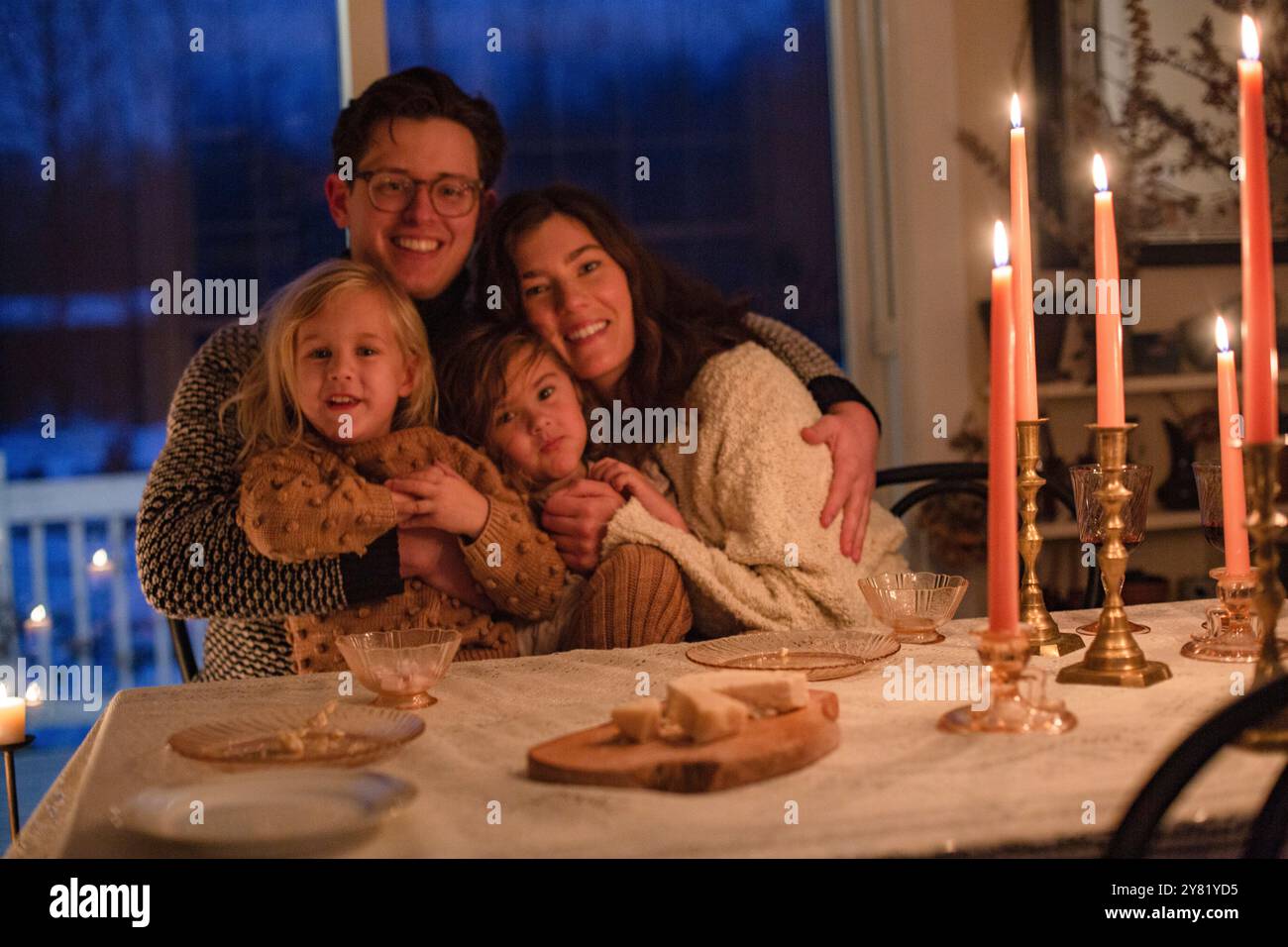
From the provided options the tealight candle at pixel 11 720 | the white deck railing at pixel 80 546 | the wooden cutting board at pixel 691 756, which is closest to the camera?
the wooden cutting board at pixel 691 756

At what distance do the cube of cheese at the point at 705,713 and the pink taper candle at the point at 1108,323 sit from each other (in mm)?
465

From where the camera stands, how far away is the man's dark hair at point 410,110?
7.52 ft

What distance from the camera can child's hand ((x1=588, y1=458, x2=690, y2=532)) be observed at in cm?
216

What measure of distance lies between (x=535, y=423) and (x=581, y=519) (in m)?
0.20

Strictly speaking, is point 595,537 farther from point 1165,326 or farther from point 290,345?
point 1165,326

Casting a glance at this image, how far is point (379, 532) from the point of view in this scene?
198cm

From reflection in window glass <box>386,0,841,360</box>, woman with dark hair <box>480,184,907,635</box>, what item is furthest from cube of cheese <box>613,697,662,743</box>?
reflection in window glass <box>386,0,841,360</box>

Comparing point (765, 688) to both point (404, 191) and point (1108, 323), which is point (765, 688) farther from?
point (404, 191)

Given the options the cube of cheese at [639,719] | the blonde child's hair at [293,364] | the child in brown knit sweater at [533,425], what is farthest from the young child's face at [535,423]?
the cube of cheese at [639,719]

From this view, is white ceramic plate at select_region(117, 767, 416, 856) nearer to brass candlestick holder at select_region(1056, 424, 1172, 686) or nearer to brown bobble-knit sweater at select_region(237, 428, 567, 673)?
brass candlestick holder at select_region(1056, 424, 1172, 686)

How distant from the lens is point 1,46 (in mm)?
2801

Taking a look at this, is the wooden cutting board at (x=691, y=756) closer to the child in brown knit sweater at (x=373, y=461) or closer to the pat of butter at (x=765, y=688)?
the pat of butter at (x=765, y=688)

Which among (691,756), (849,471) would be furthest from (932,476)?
(691,756)
